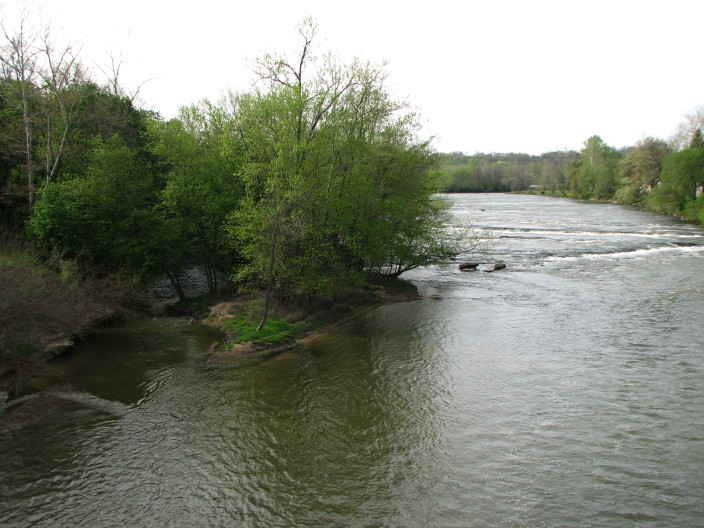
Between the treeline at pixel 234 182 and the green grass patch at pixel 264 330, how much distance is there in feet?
6.93

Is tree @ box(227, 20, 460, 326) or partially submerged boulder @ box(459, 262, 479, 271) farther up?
tree @ box(227, 20, 460, 326)

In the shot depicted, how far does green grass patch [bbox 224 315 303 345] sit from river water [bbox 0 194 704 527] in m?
1.18

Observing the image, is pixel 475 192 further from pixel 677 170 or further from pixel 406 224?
pixel 406 224

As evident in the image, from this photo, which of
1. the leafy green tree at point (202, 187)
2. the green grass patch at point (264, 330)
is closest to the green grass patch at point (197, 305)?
the leafy green tree at point (202, 187)

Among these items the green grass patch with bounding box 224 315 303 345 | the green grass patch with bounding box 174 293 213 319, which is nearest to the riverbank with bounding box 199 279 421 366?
the green grass patch with bounding box 224 315 303 345

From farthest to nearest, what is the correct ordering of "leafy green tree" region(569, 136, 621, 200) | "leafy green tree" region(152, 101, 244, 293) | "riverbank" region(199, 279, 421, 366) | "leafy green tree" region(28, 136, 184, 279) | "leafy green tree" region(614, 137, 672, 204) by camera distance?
"leafy green tree" region(569, 136, 621, 200), "leafy green tree" region(614, 137, 672, 204), "leafy green tree" region(152, 101, 244, 293), "leafy green tree" region(28, 136, 184, 279), "riverbank" region(199, 279, 421, 366)

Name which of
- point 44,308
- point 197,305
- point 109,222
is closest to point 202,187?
point 109,222

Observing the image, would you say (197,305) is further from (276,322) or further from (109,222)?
(276,322)

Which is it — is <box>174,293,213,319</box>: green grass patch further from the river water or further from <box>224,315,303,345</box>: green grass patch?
<box>224,315,303,345</box>: green grass patch

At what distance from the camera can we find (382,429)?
A: 1396 centimetres

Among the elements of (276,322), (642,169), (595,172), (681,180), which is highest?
(595,172)

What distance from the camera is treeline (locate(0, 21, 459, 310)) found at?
22.7 meters

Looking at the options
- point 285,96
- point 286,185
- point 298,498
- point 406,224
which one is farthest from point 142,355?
point 406,224

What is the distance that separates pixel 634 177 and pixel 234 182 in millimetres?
83566
